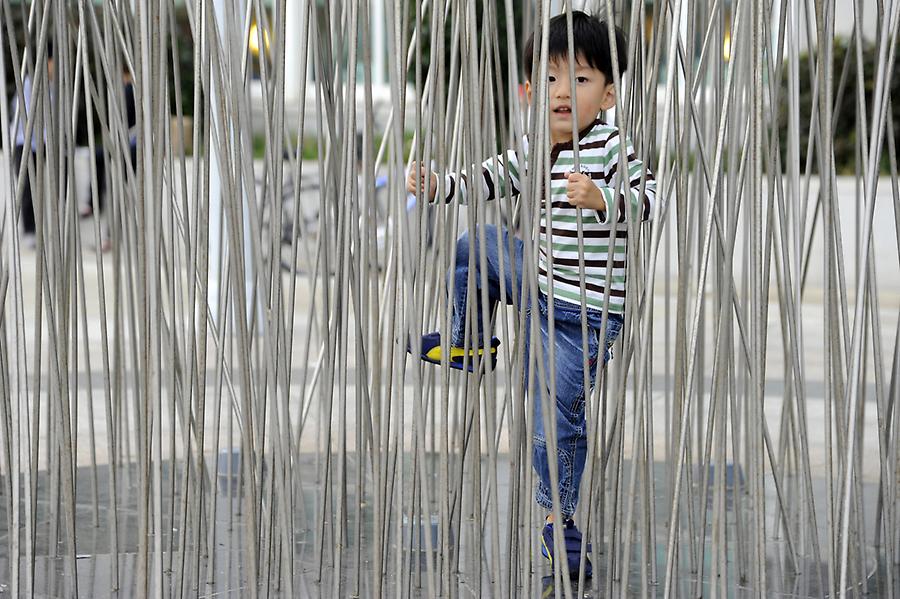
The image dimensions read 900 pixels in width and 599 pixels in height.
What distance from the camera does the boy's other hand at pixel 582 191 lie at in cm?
129

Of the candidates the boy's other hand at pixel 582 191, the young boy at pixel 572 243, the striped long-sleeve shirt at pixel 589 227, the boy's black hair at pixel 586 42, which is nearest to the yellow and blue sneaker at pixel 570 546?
the young boy at pixel 572 243

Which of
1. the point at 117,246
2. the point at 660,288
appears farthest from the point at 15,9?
the point at 117,246

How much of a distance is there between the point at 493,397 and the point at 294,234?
0.27m


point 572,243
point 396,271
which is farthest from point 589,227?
point 396,271

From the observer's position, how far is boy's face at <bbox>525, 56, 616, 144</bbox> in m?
1.49

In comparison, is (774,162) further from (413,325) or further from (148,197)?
(148,197)

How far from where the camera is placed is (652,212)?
4.44 ft

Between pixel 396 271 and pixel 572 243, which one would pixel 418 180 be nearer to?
pixel 396 271

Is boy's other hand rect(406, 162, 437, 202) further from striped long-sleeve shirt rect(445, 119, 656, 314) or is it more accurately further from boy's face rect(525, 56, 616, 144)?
boy's face rect(525, 56, 616, 144)

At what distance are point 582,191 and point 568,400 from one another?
1.06ft

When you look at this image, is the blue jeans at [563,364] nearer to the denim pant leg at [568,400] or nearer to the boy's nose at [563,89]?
the denim pant leg at [568,400]

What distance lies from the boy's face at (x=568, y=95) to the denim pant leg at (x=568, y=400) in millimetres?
200

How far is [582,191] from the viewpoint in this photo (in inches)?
51.0

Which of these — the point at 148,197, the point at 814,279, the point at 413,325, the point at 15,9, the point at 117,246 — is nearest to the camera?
the point at 148,197
